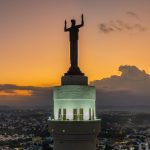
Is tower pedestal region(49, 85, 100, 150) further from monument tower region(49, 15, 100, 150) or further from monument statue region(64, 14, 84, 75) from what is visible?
monument statue region(64, 14, 84, 75)

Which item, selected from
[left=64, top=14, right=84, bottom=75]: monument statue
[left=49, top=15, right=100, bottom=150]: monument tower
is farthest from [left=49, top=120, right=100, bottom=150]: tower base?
[left=64, top=14, right=84, bottom=75]: monument statue

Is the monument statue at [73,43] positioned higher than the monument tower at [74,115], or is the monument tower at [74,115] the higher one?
the monument statue at [73,43]

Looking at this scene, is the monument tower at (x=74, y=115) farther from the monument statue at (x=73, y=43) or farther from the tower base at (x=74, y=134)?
the monument statue at (x=73, y=43)

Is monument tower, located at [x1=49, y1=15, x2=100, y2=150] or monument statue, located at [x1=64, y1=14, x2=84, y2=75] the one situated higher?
monument statue, located at [x1=64, y1=14, x2=84, y2=75]

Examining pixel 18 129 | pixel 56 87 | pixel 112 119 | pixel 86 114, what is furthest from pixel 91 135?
pixel 18 129

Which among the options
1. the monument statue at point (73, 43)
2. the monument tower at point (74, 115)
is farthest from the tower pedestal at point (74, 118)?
the monument statue at point (73, 43)

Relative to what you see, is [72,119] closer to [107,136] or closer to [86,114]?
[86,114]

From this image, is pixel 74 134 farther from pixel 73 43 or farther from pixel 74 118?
pixel 73 43

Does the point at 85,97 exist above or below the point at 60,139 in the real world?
above
